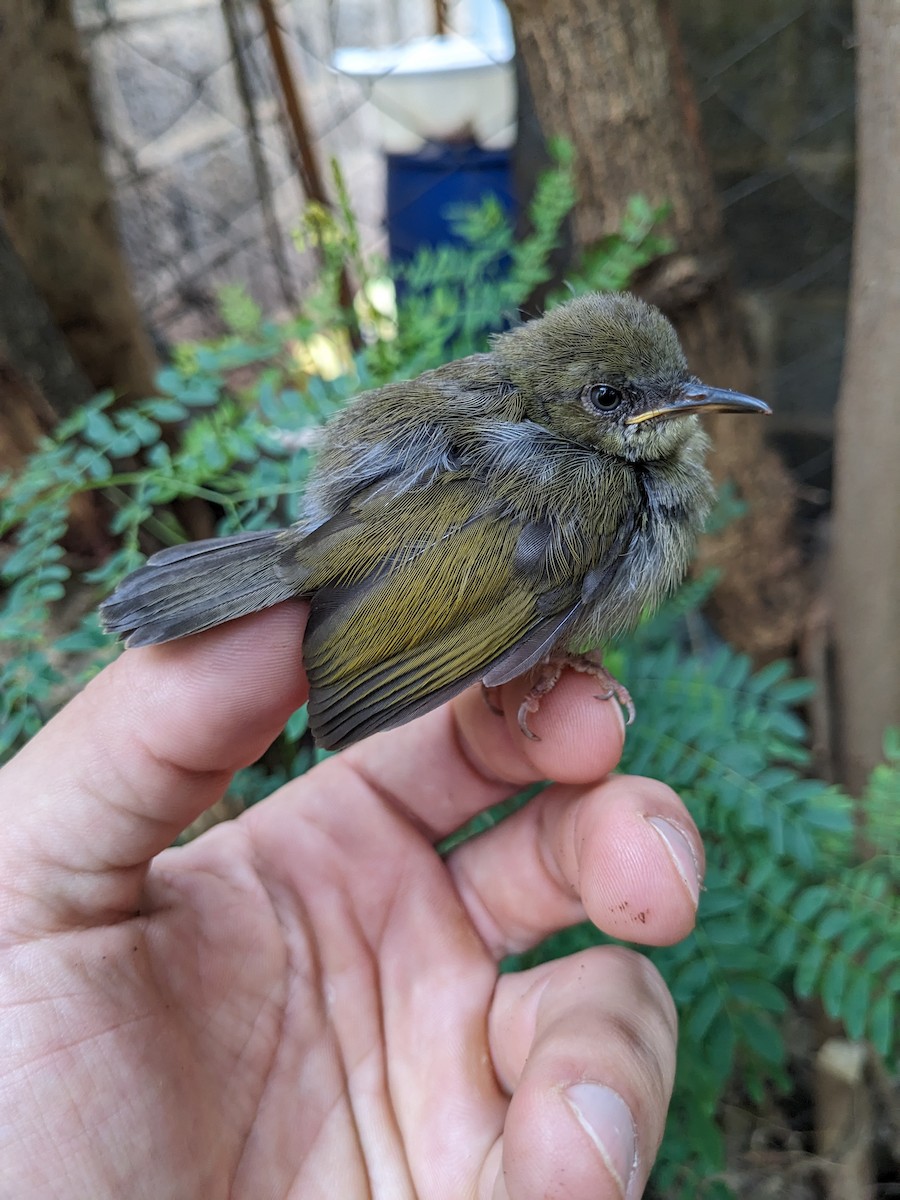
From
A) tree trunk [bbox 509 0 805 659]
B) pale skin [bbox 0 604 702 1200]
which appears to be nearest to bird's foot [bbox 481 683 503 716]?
pale skin [bbox 0 604 702 1200]

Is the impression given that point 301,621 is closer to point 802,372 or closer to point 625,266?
point 625,266

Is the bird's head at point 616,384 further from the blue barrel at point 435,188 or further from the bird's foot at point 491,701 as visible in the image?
→ the blue barrel at point 435,188

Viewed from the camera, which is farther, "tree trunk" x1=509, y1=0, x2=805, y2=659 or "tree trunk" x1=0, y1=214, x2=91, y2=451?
"tree trunk" x1=0, y1=214, x2=91, y2=451

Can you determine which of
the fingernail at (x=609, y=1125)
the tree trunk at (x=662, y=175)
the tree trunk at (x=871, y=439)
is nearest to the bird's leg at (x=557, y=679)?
the fingernail at (x=609, y=1125)

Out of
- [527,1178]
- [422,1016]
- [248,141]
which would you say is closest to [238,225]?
[248,141]

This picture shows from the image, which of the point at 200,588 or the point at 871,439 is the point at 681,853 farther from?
the point at 871,439

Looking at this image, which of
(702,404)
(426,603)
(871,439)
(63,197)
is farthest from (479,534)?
(63,197)

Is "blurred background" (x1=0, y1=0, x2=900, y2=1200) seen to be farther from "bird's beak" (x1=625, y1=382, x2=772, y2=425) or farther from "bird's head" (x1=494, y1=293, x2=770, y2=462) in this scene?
"bird's beak" (x1=625, y1=382, x2=772, y2=425)
